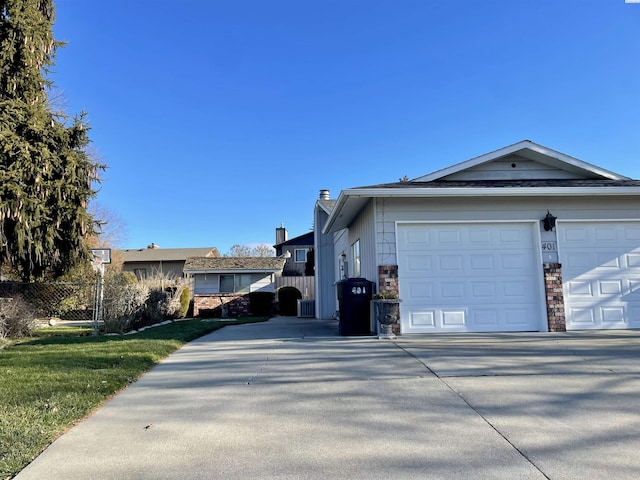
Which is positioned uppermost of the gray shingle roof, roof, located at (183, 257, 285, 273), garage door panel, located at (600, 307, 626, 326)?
the gray shingle roof

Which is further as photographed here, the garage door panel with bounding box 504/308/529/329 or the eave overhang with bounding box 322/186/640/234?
the garage door panel with bounding box 504/308/529/329

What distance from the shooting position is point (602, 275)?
31.6 feet

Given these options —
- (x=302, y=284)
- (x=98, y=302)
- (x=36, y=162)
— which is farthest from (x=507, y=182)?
(x=302, y=284)

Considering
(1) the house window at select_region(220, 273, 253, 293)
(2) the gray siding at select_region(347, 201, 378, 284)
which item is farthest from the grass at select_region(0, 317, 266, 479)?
(1) the house window at select_region(220, 273, 253, 293)

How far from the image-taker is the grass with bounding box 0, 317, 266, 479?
3.51 metres

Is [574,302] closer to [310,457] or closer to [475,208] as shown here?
[475,208]

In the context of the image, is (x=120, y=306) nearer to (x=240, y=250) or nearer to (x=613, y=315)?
(x=613, y=315)

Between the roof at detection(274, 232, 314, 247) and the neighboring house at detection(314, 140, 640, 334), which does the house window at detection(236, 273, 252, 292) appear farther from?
the neighboring house at detection(314, 140, 640, 334)

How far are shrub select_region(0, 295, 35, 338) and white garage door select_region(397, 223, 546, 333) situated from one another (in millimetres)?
9155

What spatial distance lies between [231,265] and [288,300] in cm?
481

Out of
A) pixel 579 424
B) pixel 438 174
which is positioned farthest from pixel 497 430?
pixel 438 174

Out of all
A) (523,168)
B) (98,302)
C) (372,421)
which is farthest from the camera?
(98,302)

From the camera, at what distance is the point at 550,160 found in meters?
11.0

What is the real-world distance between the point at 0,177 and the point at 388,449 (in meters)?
11.9
